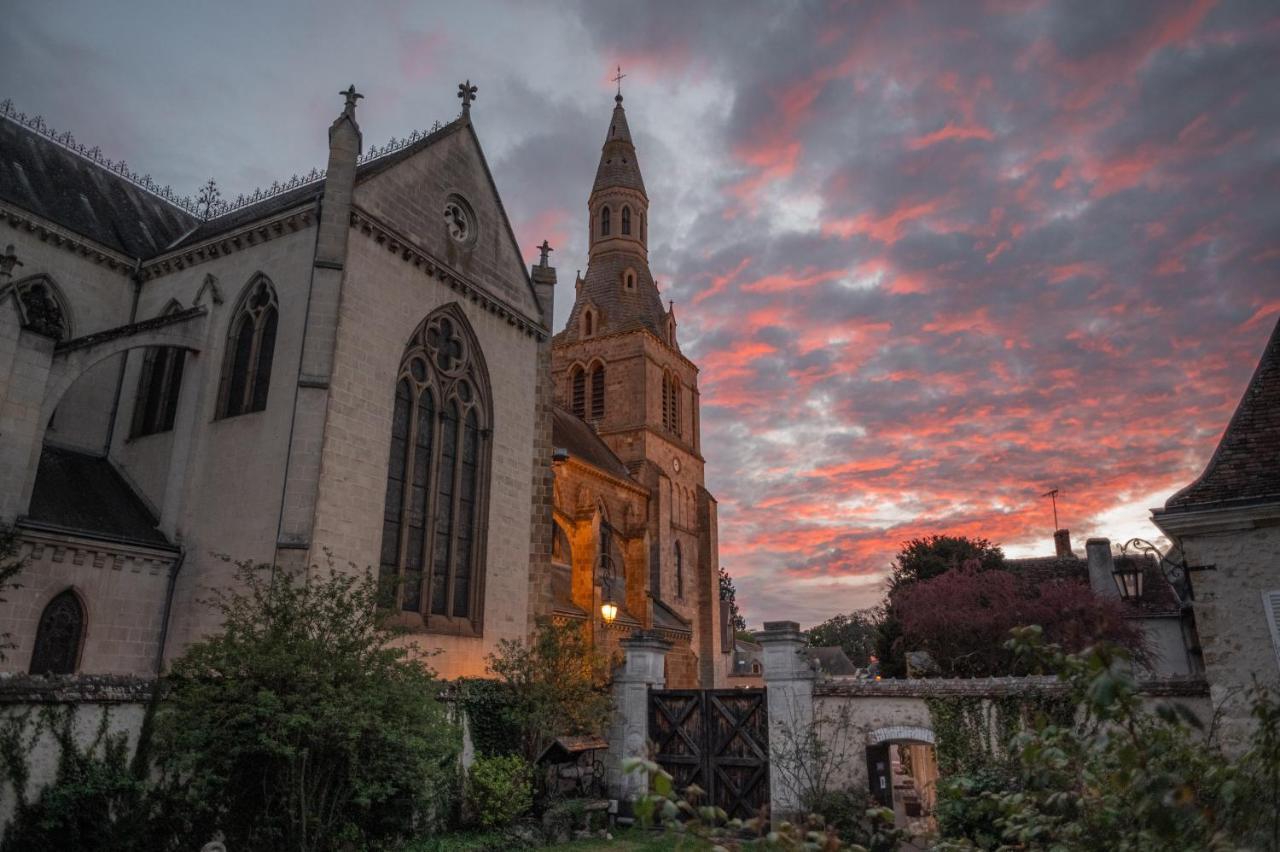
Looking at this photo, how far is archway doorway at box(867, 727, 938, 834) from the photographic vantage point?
13.7 meters

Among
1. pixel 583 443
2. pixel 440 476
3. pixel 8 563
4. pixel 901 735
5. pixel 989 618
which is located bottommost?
pixel 901 735

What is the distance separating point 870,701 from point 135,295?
17.8 meters

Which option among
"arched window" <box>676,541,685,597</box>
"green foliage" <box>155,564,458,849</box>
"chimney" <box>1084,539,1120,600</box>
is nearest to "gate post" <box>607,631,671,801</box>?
"green foliage" <box>155,564,458,849</box>

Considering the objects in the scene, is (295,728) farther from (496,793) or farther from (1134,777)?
(1134,777)

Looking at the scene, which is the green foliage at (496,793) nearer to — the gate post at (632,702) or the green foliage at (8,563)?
the gate post at (632,702)

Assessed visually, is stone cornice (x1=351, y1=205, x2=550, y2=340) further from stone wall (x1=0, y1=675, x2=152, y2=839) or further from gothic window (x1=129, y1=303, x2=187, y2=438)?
stone wall (x1=0, y1=675, x2=152, y2=839)

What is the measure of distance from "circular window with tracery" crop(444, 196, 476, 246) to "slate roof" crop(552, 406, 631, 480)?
41.0 ft

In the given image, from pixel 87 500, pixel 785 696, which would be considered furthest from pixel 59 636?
pixel 785 696

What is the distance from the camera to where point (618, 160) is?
45.2 m

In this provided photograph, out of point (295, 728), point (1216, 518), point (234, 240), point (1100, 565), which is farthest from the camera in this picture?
point (1100, 565)

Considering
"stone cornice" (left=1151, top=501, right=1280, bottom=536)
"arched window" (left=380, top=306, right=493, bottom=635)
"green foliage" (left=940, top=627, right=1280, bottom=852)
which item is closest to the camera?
"green foliage" (left=940, top=627, right=1280, bottom=852)

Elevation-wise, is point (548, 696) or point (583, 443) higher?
point (583, 443)

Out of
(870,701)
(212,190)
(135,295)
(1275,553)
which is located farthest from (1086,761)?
(212,190)

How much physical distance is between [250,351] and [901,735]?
46.1ft
